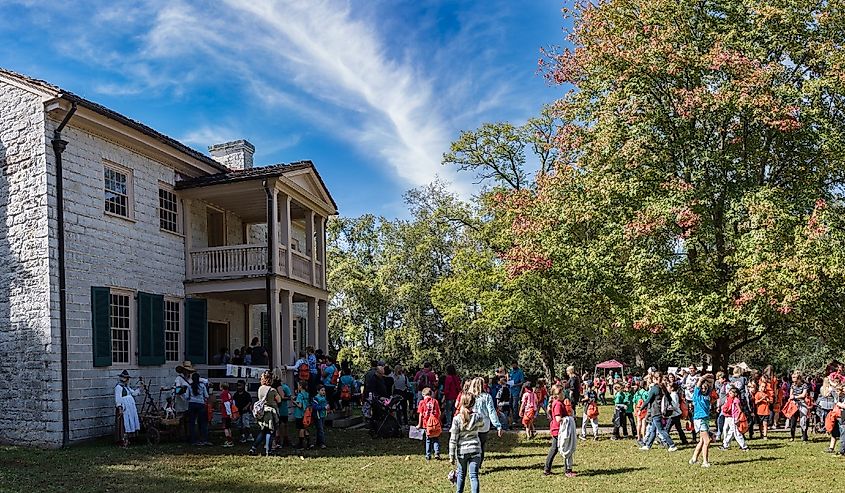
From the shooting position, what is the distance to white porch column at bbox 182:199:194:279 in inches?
817

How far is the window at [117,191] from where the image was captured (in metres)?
18.2

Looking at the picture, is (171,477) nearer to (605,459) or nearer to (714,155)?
(605,459)

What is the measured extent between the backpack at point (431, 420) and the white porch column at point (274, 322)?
6.01 metres

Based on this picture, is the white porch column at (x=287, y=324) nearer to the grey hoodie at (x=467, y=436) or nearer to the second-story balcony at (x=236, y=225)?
the second-story balcony at (x=236, y=225)

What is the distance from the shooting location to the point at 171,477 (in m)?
13.1

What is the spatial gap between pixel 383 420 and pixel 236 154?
42.8 ft

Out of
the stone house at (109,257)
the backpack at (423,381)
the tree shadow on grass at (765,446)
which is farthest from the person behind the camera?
the backpack at (423,381)

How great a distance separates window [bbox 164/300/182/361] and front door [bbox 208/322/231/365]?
2739 millimetres

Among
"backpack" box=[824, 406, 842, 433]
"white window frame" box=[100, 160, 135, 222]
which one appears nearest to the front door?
"white window frame" box=[100, 160, 135, 222]

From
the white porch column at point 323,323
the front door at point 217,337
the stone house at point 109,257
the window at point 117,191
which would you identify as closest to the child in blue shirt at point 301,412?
the stone house at point 109,257

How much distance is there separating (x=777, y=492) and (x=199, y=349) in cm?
1417

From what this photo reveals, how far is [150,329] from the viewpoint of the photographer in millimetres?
18844

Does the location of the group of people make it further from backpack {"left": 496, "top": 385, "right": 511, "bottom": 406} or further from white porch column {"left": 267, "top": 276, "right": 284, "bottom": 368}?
white porch column {"left": 267, "top": 276, "right": 284, "bottom": 368}

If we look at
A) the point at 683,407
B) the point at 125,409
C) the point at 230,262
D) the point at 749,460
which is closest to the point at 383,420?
the point at 125,409
